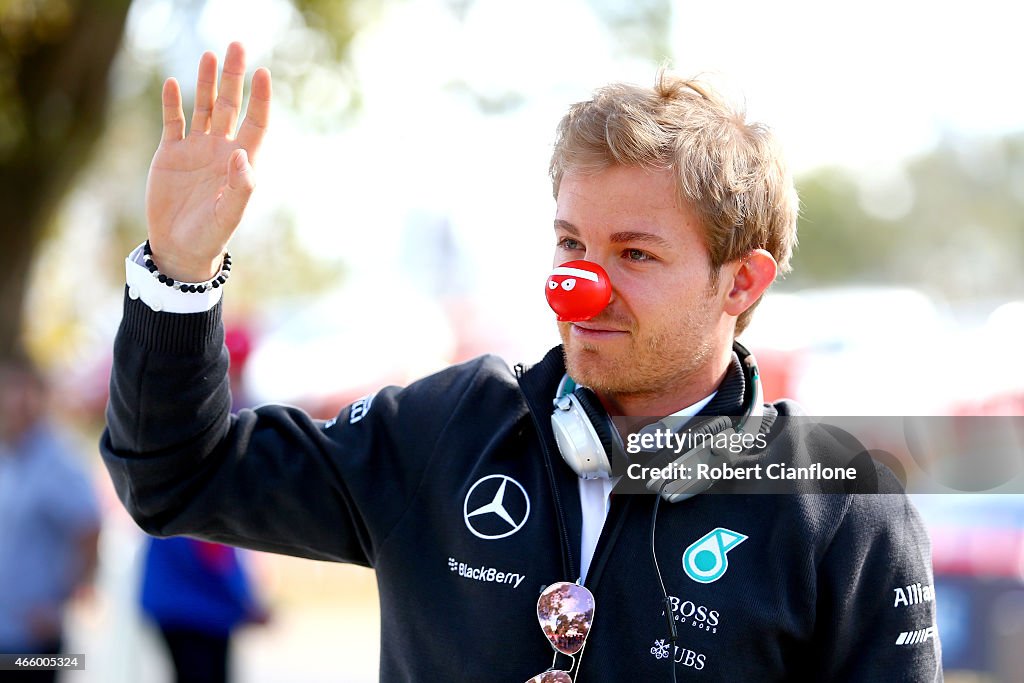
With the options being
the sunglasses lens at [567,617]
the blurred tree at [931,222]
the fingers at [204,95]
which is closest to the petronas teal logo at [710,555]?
the sunglasses lens at [567,617]

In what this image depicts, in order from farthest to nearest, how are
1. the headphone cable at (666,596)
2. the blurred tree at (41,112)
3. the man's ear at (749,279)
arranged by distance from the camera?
the blurred tree at (41,112)
the man's ear at (749,279)
the headphone cable at (666,596)

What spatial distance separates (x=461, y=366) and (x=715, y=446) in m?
0.67

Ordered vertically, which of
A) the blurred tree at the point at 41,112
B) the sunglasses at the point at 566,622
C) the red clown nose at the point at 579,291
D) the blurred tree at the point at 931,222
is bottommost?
the sunglasses at the point at 566,622

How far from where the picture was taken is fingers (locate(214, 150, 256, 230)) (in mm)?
2477

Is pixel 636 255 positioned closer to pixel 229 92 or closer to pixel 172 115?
pixel 229 92

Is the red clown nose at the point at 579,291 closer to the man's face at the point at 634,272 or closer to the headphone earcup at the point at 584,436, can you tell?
the man's face at the point at 634,272

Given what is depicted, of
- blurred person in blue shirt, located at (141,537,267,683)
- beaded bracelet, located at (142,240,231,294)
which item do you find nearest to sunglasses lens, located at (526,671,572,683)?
beaded bracelet, located at (142,240,231,294)

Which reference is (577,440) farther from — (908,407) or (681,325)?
(908,407)

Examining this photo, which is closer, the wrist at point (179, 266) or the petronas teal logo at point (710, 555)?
the petronas teal logo at point (710, 555)

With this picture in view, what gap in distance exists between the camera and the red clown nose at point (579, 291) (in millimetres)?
2385

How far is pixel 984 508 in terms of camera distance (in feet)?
21.8

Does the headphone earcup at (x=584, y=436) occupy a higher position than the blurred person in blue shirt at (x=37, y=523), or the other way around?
the blurred person in blue shirt at (x=37, y=523)

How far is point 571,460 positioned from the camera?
8.03 feet

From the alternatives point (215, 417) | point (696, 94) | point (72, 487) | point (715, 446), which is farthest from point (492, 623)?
point (72, 487)
